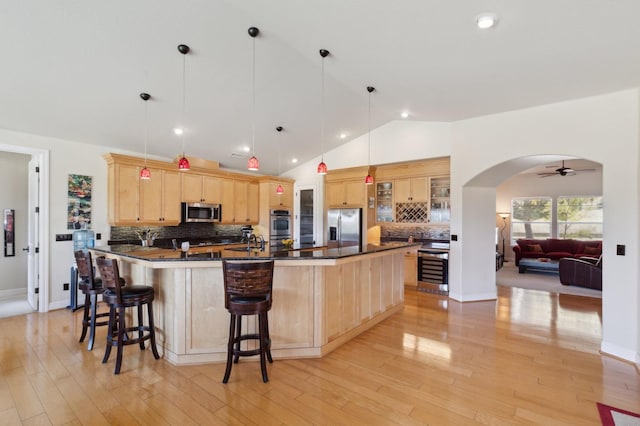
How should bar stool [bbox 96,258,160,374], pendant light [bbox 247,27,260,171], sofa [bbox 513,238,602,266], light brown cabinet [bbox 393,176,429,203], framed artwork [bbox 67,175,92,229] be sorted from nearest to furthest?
bar stool [bbox 96,258,160,374] < pendant light [bbox 247,27,260,171] < framed artwork [bbox 67,175,92,229] < light brown cabinet [bbox 393,176,429,203] < sofa [bbox 513,238,602,266]

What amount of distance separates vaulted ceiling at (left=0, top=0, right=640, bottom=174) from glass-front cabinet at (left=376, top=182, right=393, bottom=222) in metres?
2.14

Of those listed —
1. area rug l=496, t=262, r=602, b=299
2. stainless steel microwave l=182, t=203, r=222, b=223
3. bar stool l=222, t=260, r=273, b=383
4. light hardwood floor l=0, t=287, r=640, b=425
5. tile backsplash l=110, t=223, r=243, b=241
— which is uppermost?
stainless steel microwave l=182, t=203, r=222, b=223

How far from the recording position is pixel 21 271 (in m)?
5.68

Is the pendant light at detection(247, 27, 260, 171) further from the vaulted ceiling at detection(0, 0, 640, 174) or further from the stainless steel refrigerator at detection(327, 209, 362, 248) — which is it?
the stainless steel refrigerator at detection(327, 209, 362, 248)

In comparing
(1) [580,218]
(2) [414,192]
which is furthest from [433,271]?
(1) [580,218]

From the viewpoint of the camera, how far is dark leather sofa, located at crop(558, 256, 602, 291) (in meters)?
5.86

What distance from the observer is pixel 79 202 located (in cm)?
488

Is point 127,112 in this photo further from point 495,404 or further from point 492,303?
point 492,303

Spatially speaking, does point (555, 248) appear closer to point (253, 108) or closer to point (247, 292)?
point (253, 108)

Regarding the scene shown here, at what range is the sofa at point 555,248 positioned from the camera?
7.89m

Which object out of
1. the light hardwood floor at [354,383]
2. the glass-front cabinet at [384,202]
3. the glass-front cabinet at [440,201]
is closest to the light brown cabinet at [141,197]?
the light hardwood floor at [354,383]

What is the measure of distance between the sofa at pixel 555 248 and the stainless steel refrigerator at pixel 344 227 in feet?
15.9

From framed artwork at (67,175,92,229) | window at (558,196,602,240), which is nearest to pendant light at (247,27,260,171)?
framed artwork at (67,175,92,229)

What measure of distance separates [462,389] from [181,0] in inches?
164
